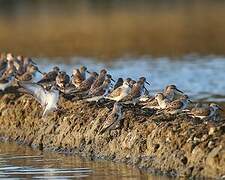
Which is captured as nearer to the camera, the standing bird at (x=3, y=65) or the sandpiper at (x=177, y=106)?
the sandpiper at (x=177, y=106)

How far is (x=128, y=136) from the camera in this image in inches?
704

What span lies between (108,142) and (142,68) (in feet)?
58.4

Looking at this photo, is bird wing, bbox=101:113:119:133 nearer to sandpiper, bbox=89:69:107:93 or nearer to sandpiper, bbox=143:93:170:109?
sandpiper, bbox=143:93:170:109

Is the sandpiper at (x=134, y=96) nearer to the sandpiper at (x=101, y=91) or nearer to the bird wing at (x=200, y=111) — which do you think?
the sandpiper at (x=101, y=91)

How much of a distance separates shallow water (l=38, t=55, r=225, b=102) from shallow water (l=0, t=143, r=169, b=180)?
24.4 feet

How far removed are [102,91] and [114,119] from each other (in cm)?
209

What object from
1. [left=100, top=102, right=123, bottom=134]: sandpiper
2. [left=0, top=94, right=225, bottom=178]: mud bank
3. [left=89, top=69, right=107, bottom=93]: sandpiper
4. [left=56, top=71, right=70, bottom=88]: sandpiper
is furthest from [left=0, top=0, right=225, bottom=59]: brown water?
[left=100, top=102, right=123, bottom=134]: sandpiper

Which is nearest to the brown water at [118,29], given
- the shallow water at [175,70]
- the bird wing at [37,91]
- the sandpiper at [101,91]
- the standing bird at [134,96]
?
the shallow water at [175,70]

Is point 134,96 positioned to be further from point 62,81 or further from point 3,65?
point 3,65

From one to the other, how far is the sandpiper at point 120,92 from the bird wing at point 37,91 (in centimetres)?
177

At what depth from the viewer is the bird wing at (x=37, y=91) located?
828 inches

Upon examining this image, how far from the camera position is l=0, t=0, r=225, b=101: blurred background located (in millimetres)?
Answer: 34375

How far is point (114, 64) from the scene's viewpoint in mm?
38188

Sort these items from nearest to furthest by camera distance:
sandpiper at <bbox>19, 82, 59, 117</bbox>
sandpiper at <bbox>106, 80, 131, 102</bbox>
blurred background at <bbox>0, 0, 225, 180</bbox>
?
blurred background at <bbox>0, 0, 225, 180</bbox> → sandpiper at <bbox>106, 80, 131, 102</bbox> → sandpiper at <bbox>19, 82, 59, 117</bbox>
